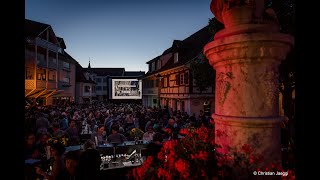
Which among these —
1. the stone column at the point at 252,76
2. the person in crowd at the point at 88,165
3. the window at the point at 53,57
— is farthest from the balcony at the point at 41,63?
the stone column at the point at 252,76

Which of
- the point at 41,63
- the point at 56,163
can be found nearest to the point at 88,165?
the point at 56,163

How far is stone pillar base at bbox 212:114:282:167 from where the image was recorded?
2000 millimetres

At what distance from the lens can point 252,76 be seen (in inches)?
80.0

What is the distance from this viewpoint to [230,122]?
2096 mm

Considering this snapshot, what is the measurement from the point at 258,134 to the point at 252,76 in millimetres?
509

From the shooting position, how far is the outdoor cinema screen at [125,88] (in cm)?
4212

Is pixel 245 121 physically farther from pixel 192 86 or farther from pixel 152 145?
pixel 192 86

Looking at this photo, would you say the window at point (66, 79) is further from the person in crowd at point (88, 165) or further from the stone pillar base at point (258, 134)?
the stone pillar base at point (258, 134)

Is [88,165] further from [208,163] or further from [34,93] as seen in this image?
[34,93]

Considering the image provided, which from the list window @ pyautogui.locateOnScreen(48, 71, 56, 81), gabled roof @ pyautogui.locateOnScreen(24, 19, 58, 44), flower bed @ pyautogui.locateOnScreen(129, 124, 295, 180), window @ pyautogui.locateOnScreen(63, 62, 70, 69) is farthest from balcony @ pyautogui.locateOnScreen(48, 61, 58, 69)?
flower bed @ pyautogui.locateOnScreen(129, 124, 295, 180)

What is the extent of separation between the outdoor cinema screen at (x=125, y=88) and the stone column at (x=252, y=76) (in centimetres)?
4055

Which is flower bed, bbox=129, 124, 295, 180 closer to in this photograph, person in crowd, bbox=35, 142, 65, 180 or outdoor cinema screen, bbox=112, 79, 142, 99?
person in crowd, bbox=35, 142, 65, 180

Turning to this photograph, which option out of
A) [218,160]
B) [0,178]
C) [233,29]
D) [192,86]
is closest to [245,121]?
[218,160]

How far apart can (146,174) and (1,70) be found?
64.2 inches
